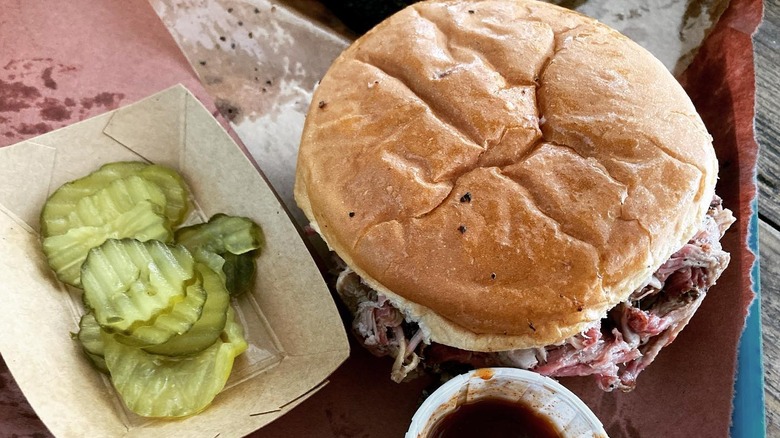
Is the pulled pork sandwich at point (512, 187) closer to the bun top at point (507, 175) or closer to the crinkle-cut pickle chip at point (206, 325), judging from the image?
the bun top at point (507, 175)

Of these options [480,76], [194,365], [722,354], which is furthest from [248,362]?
[722,354]

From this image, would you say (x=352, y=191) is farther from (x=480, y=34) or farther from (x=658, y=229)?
(x=658, y=229)

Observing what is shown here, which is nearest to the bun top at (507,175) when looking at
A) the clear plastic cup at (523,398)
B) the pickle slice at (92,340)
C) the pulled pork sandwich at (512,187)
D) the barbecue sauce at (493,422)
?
the pulled pork sandwich at (512,187)

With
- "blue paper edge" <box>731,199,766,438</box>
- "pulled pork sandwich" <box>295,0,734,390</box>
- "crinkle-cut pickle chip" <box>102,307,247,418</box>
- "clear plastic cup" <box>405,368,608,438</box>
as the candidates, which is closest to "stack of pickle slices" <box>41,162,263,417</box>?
"crinkle-cut pickle chip" <box>102,307,247,418</box>

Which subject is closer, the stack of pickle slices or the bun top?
the bun top

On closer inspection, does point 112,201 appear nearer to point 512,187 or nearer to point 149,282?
point 149,282

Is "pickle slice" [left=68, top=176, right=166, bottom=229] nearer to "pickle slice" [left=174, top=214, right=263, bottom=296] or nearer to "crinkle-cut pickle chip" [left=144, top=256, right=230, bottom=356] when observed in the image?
"pickle slice" [left=174, top=214, right=263, bottom=296]

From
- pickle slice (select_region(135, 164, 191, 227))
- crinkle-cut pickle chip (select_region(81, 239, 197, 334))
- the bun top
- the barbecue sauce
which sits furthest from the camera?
pickle slice (select_region(135, 164, 191, 227))
